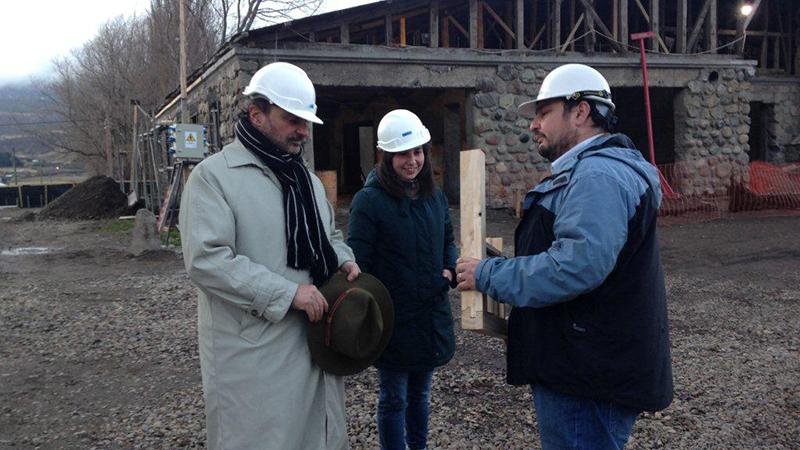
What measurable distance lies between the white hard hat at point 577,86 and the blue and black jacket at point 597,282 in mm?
147

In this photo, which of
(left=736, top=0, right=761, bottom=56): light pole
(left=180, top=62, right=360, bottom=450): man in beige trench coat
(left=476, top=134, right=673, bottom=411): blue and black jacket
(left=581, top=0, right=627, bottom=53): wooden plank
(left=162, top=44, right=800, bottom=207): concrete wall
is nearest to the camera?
(left=476, top=134, right=673, bottom=411): blue and black jacket

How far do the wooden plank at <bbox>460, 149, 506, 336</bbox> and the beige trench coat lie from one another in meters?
0.61

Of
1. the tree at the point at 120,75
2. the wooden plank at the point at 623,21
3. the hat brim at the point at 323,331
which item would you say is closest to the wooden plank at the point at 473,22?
the wooden plank at the point at 623,21

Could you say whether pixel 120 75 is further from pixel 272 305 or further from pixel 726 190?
pixel 272 305

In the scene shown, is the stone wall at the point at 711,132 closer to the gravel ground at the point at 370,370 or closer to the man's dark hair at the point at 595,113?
the gravel ground at the point at 370,370

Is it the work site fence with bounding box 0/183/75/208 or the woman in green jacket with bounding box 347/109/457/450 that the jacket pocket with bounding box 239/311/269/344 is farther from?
the work site fence with bounding box 0/183/75/208

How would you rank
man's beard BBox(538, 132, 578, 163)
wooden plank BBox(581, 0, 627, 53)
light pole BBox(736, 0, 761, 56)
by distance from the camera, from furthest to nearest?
1. light pole BBox(736, 0, 761, 56)
2. wooden plank BBox(581, 0, 627, 53)
3. man's beard BBox(538, 132, 578, 163)

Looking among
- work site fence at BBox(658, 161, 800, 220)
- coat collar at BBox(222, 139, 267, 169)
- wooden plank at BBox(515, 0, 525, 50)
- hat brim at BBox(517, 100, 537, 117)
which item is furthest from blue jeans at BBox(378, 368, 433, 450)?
wooden plank at BBox(515, 0, 525, 50)

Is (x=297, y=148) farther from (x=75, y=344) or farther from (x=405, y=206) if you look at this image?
(x=75, y=344)

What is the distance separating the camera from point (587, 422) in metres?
2.00

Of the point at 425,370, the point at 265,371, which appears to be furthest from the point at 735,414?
the point at 265,371

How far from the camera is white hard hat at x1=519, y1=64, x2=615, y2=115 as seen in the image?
205 cm

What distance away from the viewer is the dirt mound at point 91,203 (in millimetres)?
17984

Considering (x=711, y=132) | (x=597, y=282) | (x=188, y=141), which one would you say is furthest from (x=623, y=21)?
(x=597, y=282)
